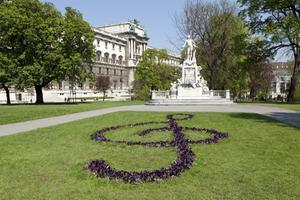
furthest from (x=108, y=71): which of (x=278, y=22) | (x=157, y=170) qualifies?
(x=157, y=170)

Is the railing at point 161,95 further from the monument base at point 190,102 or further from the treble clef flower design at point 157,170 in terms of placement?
the treble clef flower design at point 157,170

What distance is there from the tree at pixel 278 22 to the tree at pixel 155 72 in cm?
2946

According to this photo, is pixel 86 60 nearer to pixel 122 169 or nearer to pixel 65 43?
pixel 65 43

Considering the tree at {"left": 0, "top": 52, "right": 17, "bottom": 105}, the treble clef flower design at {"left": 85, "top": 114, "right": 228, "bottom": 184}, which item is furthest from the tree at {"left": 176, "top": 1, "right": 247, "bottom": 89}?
the treble clef flower design at {"left": 85, "top": 114, "right": 228, "bottom": 184}

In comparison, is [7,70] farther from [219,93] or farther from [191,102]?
[219,93]

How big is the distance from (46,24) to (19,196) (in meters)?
37.4

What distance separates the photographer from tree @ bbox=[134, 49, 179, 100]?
64806mm

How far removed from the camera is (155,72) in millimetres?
66062

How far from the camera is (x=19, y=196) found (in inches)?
222

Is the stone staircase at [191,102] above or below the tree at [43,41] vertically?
below

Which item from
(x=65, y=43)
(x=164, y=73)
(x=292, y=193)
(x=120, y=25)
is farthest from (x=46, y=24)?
(x=120, y=25)

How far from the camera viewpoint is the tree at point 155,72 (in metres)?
64.8

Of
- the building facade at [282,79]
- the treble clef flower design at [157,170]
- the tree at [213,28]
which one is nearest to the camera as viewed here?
the treble clef flower design at [157,170]

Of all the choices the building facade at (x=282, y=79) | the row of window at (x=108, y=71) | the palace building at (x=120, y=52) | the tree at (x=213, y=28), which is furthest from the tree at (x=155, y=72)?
the row of window at (x=108, y=71)
